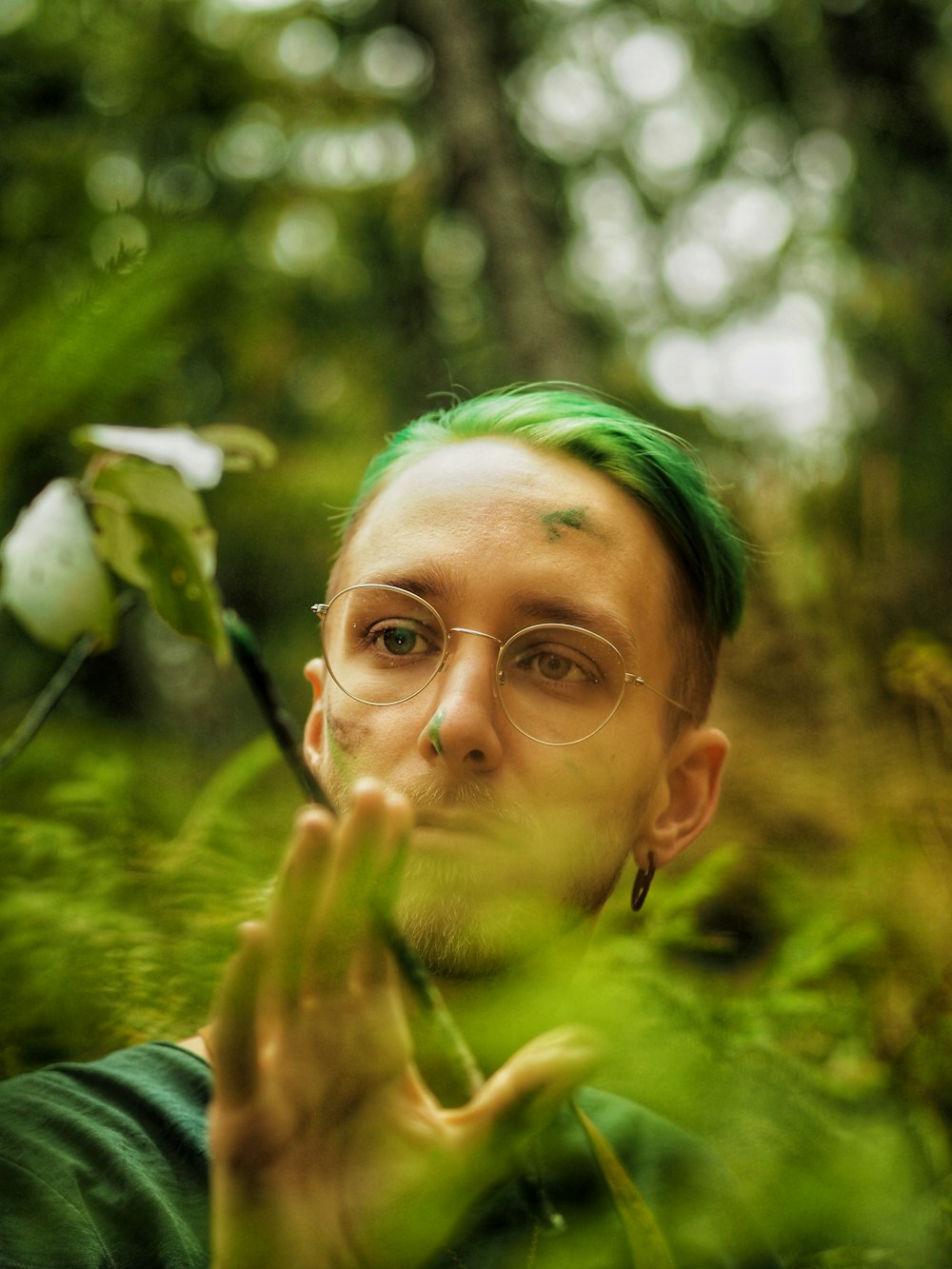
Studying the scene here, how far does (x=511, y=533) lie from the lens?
4.03 feet

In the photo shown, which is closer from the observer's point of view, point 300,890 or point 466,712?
point 300,890

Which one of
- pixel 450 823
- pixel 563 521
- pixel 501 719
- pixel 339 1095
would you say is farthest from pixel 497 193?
pixel 339 1095

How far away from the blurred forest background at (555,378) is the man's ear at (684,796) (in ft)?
0.67

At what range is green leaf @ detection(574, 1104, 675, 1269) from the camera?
89 centimetres

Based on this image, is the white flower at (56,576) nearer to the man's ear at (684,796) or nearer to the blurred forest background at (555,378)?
the blurred forest background at (555,378)

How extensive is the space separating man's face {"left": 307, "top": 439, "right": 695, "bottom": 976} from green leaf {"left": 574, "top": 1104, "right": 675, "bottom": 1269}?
23 cm

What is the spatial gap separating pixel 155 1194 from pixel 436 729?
556mm

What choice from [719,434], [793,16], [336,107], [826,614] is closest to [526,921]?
[826,614]

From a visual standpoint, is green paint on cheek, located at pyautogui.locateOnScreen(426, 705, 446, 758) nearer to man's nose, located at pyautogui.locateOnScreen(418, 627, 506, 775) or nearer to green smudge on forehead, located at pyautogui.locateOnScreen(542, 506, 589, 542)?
man's nose, located at pyautogui.locateOnScreen(418, 627, 506, 775)

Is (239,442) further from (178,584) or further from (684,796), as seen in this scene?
(684,796)

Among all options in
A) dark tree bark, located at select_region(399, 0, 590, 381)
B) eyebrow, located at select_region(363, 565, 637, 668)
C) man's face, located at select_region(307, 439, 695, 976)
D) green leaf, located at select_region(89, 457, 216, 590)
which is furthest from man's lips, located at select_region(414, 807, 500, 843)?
dark tree bark, located at select_region(399, 0, 590, 381)

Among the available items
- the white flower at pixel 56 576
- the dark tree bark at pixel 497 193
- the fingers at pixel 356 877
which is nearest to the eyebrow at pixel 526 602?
the white flower at pixel 56 576

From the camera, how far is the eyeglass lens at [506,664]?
1188 millimetres

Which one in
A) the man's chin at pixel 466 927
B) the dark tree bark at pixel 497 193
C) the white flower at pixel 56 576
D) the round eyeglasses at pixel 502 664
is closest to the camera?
the white flower at pixel 56 576
